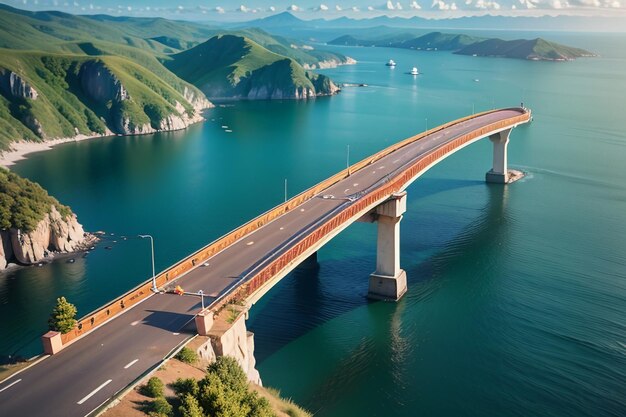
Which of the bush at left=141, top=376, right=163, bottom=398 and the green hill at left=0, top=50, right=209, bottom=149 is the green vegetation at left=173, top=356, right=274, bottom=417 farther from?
the green hill at left=0, top=50, right=209, bottom=149

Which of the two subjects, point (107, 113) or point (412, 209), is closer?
point (412, 209)

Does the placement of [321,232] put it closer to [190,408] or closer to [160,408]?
[190,408]

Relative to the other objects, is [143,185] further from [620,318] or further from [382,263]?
[620,318]

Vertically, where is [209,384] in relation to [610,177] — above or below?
above

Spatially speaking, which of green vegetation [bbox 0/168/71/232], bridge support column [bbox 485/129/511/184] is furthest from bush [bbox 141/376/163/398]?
bridge support column [bbox 485/129/511/184]

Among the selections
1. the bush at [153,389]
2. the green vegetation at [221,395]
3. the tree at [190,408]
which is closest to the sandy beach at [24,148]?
the green vegetation at [221,395]

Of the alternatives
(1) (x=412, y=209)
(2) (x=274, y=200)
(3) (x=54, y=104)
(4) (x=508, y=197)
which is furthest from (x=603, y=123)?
(3) (x=54, y=104)

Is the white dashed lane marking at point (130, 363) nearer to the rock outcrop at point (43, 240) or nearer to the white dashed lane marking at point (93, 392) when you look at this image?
the white dashed lane marking at point (93, 392)
